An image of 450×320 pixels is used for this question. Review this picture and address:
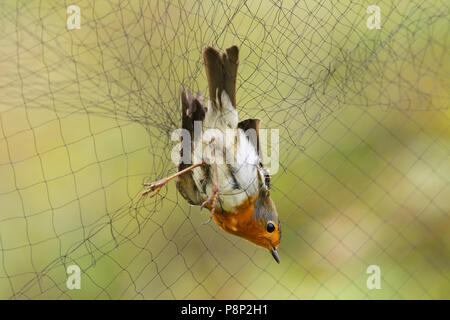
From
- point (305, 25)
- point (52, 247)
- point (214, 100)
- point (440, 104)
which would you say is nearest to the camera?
point (214, 100)

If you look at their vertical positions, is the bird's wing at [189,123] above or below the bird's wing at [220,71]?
below

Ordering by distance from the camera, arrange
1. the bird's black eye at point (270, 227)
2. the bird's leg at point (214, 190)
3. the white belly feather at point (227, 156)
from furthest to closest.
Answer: the bird's black eye at point (270, 227), the white belly feather at point (227, 156), the bird's leg at point (214, 190)

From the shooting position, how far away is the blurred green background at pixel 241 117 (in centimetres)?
177

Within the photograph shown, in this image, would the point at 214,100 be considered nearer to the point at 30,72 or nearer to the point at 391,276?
the point at 30,72

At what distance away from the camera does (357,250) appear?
2859mm

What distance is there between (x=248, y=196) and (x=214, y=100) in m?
0.28

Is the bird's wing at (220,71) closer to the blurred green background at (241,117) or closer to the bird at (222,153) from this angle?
the bird at (222,153)

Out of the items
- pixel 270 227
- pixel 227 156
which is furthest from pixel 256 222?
pixel 227 156

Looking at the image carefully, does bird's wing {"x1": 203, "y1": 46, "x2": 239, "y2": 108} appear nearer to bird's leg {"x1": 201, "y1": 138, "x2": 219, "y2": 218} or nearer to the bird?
the bird

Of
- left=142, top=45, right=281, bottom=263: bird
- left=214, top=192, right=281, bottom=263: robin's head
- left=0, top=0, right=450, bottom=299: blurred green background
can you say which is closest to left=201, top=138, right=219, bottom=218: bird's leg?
left=142, top=45, right=281, bottom=263: bird

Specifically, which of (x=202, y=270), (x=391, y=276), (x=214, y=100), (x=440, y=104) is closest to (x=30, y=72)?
(x=214, y=100)

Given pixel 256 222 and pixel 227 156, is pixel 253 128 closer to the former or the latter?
pixel 227 156

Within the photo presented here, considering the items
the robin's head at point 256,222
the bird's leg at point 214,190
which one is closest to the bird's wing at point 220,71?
the bird's leg at point 214,190

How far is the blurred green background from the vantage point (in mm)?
1771
